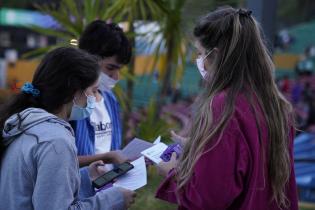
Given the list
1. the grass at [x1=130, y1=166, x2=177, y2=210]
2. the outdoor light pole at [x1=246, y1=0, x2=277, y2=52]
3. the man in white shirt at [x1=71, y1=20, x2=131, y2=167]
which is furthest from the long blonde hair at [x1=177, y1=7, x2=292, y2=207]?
the outdoor light pole at [x1=246, y1=0, x2=277, y2=52]

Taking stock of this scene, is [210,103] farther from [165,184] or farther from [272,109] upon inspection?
[165,184]

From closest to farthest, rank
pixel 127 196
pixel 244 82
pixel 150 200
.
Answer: pixel 244 82
pixel 127 196
pixel 150 200

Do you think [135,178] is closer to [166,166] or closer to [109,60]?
[166,166]

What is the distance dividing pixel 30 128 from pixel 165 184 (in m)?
0.56

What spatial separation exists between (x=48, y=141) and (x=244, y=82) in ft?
2.40

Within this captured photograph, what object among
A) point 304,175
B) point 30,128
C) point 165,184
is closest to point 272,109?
point 165,184

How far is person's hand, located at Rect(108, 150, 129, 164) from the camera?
2.57 metres

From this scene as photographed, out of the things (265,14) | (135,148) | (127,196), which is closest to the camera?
(127,196)

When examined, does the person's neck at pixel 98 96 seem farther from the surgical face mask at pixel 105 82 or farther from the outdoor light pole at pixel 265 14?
the outdoor light pole at pixel 265 14

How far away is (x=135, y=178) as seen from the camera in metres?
2.22

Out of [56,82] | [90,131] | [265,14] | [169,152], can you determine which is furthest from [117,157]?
[265,14]

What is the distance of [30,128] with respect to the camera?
186 centimetres

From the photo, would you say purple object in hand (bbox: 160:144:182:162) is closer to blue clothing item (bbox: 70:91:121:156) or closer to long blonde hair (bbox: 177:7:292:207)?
long blonde hair (bbox: 177:7:292:207)

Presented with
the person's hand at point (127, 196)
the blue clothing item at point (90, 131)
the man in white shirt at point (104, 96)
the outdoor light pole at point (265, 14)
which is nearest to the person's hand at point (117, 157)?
the man in white shirt at point (104, 96)
